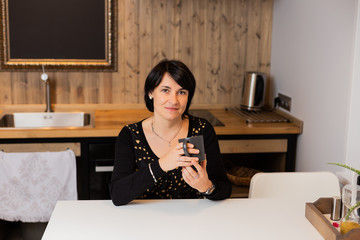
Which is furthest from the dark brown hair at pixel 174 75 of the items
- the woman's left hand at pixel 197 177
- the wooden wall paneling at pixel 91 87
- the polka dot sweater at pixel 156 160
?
the wooden wall paneling at pixel 91 87

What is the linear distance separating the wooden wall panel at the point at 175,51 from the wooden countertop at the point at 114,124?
5cm

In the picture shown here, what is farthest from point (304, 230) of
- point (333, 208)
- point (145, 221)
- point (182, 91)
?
point (182, 91)

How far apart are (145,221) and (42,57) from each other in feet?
6.21

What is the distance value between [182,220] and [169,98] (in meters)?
0.51

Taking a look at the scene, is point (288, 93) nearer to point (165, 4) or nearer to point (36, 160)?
point (165, 4)

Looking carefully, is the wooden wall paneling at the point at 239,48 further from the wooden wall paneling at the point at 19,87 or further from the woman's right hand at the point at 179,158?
the woman's right hand at the point at 179,158

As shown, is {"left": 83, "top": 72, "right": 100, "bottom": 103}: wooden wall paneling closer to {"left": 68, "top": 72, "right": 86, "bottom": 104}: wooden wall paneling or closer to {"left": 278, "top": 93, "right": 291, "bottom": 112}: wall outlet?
{"left": 68, "top": 72, "right": 86, "bottom": 104}: wooden wall paneling

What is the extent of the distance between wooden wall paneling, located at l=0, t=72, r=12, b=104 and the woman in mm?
1479

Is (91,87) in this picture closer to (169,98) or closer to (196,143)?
(169,98)

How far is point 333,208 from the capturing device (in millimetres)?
1645

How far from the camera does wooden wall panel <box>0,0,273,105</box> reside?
10.6 feet

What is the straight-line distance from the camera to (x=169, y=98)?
6.32 ft

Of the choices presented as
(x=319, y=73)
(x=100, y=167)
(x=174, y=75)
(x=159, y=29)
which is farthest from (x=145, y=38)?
(x=174, y=75)

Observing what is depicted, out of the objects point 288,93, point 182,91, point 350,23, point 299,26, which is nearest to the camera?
point 182,91
